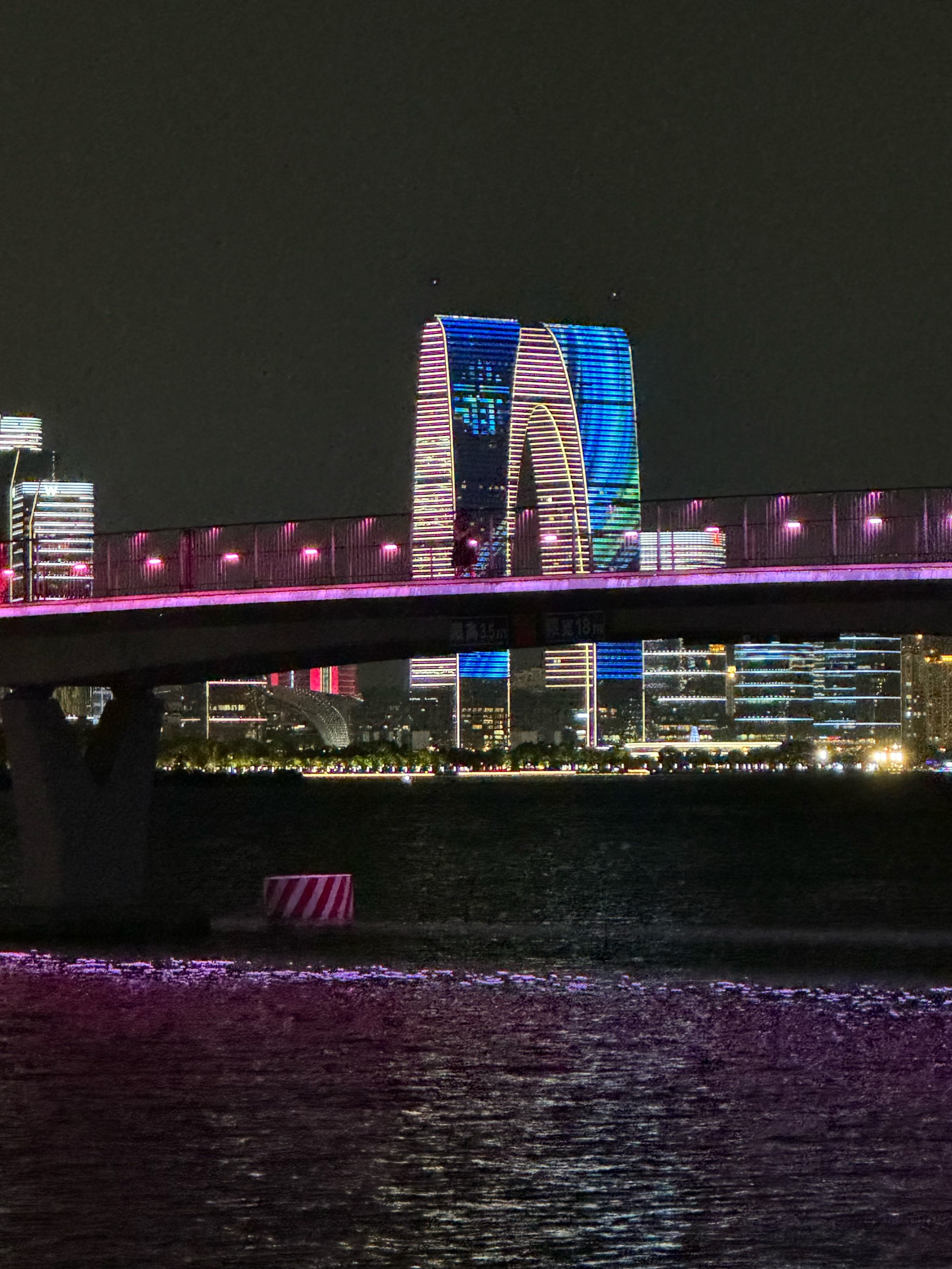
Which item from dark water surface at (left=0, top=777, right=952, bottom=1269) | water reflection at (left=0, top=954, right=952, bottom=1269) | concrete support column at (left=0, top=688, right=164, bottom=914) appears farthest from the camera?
concrete support column at (left=0, top=688, right=164, bottom=914)

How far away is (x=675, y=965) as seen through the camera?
45.5 metres

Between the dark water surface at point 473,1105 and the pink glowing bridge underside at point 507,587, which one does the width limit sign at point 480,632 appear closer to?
the pink glowing bridge underside at point 507,587

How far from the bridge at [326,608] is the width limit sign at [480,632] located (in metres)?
0.05

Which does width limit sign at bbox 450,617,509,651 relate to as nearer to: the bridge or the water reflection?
the bridge

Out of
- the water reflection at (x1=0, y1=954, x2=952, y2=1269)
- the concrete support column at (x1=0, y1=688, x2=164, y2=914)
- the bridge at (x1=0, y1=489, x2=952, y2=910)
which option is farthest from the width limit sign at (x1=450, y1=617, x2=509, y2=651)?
the water reflection at (x1=0, y1=954, x2=952, y2=1269)

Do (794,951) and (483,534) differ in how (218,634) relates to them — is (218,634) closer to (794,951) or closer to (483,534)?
(483,534)

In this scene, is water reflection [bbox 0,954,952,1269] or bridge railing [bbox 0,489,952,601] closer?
water reflection [bbox 0,954,952,1269]

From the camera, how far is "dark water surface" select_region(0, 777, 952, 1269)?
17.8m

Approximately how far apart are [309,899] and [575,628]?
1051 centimetres

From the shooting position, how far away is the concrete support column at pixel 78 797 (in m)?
65.1

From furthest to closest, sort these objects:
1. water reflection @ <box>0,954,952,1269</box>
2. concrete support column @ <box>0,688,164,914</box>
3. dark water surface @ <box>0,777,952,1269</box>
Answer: concrete support column @ <box>0,688,164,914</box> → dark water surface @ <box>0,777,952,1269</box> → water reflection @ <box>0,954,952,1269</box>

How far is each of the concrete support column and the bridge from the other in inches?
2.6

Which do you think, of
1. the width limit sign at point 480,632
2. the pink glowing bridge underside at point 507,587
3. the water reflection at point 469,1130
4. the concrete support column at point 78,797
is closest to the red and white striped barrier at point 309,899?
the width limit sign at point 480,632

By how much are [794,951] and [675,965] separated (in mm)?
5060
